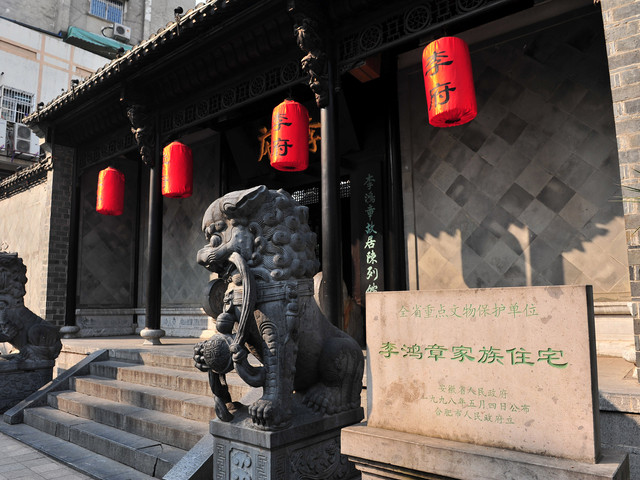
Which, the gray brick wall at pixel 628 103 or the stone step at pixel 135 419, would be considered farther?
the stone step at pixel 135 419

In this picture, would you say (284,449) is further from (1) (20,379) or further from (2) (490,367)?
(1) (20,379)

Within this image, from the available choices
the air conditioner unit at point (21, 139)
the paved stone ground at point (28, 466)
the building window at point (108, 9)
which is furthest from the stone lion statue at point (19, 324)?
the building window at point (108, 9)

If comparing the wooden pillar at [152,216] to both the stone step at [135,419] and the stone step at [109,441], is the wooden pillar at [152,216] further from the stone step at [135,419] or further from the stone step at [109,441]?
the stone step at [109,441]

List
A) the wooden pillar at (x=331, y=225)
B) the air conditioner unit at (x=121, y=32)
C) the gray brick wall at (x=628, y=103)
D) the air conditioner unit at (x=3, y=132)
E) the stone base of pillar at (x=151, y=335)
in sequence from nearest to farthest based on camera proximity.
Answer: the gray brick wall at (x=628, y=103)
the wooden pillar at (x=331, y=225)
the stone base of pillar at (x=151, y=335)
the air conditioner unit at (x=3, y=132)
the air conditioner unit at (x=121, y=32)

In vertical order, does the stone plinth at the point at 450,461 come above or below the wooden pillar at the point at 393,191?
below

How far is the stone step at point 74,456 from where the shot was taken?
11.8ft

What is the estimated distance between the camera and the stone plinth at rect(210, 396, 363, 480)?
248 cm

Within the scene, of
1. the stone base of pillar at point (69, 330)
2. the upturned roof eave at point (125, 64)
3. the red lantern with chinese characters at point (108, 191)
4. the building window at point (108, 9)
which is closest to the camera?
the upturned roof eave at point (125, 64)

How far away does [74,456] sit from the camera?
408 centimetres

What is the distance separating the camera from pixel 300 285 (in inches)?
108

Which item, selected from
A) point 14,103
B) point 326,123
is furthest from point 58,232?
point 14,103

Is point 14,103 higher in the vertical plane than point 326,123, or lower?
higher

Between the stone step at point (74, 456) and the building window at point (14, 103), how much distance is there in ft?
51.0

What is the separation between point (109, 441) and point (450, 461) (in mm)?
3366
